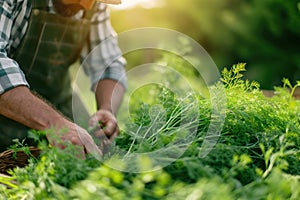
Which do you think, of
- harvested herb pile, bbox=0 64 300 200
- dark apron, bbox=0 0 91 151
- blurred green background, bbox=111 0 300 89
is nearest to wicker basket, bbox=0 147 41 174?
harvested herb pile, bbox=0 64 300 200

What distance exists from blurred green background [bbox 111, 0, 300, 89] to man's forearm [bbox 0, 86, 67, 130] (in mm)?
3254

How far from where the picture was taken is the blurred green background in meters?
5.02

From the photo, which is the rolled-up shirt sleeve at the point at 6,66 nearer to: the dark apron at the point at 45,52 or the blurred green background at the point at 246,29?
the dark apron at the point at 45,52

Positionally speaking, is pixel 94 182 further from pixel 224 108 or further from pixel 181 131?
pixel 224 108

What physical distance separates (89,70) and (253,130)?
1.26 m

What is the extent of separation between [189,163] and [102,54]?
4.86ft

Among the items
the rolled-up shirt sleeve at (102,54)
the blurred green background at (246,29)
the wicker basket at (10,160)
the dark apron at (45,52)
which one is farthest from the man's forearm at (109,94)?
the blurred green background at (246,29)

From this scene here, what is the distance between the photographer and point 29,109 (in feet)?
5.00

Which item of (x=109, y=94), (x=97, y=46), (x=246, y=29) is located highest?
(x=97, y=46)

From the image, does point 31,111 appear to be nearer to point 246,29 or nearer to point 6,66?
point 6,66

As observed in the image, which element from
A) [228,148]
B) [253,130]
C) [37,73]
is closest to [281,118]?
[253,130]

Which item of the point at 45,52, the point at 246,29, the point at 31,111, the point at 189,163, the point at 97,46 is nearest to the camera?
the point at 189,163

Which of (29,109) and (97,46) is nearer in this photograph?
(29,109)

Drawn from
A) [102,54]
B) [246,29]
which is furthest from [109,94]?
[246,29]
